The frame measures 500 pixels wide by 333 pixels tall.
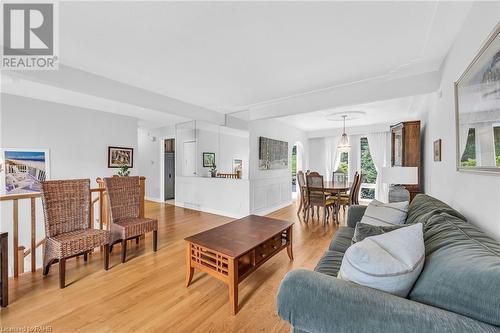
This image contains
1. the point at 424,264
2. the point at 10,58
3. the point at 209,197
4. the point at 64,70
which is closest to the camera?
the point at 424,264

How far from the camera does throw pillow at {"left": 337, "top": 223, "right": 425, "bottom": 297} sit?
0.95 metres

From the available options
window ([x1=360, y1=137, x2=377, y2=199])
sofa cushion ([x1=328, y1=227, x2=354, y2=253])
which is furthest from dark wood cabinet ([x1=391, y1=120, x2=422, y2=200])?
window ([x1=360, y1=137, x2=377, y2=199])

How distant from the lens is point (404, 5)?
1696 mm

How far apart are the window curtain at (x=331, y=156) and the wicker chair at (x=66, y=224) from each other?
6595 millimetres

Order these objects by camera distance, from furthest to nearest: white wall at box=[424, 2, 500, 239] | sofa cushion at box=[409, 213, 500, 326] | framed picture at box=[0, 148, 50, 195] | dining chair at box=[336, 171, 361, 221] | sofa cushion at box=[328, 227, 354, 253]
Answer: dining chair at box=[336, 171, 361, 221]
framed picture at box=[0, 148, 50, 195]
sofa cushion at box=[328, 227, 354, 253]
white wall at box=[424, 2, 500, 239]
sofa cushion at box=[409, 213, 500, 326]

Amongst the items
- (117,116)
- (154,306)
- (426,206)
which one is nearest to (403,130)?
(426,206)

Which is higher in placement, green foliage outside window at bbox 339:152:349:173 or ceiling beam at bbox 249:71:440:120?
ceiling beam at bbox 249:71:440:120

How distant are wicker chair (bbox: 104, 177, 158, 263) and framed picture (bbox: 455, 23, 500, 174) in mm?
3386

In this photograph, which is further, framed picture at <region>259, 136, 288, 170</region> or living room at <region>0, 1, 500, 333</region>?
framed picture at <region>259, 136, 288, 170</region>

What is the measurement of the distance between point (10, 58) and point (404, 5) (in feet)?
12.9

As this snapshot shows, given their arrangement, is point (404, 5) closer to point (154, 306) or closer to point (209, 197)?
point (154, 306)

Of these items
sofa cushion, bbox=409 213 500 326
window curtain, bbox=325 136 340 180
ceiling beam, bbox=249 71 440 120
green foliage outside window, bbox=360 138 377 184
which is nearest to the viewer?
sofa cushion, bbox=409 213 500 326

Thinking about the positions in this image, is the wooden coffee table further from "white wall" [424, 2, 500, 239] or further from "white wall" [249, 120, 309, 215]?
"white wall" [249, 120, 309, 215]

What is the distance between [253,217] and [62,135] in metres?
3.98
